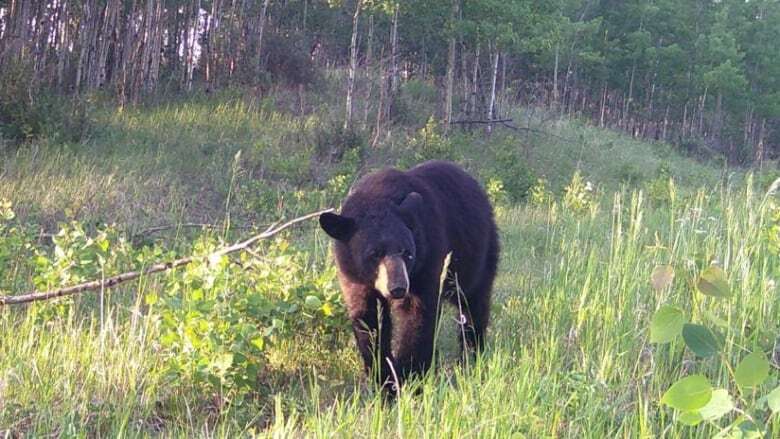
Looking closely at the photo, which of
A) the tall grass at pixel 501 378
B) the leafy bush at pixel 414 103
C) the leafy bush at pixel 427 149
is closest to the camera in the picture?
the tall grass at pixel 501 378

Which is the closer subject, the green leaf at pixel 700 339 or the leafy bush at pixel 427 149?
the green leaf at pixel 700 339

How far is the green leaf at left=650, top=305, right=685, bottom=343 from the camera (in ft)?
7.12

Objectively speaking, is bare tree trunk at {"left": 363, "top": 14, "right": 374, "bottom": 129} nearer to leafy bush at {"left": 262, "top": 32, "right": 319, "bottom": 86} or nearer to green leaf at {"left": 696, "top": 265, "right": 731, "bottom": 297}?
leafy bush at {"left": 262, "top": 32, "right": 319, "bottom": 86}

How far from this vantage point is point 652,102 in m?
38.1

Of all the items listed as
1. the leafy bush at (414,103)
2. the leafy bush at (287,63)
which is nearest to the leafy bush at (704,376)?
the leafy bush at (414,103)

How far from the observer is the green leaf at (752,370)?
204 cm

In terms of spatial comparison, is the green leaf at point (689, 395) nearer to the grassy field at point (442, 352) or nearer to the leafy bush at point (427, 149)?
the grassy field at point (442, 352)

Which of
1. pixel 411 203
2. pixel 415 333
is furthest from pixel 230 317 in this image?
pixel 411 203

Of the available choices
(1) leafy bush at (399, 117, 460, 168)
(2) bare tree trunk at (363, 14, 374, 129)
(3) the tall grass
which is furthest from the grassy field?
(2) bare tree trunk at (363, 14, 374, 129)

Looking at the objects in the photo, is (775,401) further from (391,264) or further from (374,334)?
(374,334)

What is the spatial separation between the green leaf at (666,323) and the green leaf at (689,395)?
0.19m

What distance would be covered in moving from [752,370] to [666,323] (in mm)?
252

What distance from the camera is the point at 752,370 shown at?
6.73ft

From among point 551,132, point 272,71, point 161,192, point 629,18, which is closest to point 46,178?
point 161,192
